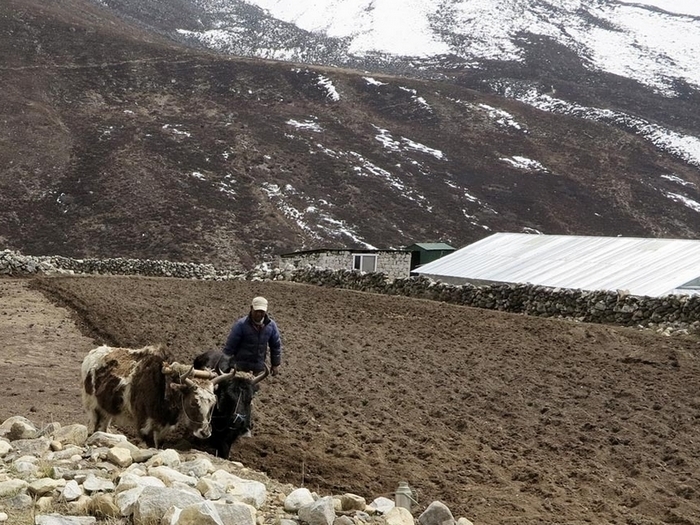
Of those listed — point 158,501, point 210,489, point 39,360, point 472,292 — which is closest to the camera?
point 158,501

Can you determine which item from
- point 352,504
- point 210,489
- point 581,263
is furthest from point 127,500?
point 581,263

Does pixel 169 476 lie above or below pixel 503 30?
below

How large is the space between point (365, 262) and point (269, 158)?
2813cm

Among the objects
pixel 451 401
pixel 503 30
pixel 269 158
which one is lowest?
pixel 451 401

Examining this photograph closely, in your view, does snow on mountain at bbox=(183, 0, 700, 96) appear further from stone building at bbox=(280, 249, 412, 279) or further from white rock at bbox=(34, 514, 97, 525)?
white rock at bbox=(34, 514, 97, 525)

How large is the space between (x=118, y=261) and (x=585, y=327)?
25818 mm

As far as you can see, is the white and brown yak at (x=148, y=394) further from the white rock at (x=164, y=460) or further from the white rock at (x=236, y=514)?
the white rock at (x=236, y=514)

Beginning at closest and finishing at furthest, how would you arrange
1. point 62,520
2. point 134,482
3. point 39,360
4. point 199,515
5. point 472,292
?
1. point 199,515
2. point 62,520
3. point 134,482
4. point 39,360
5. point 472,292

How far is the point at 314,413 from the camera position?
1130 centimetres

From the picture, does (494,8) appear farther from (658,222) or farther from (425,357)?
(425,357)

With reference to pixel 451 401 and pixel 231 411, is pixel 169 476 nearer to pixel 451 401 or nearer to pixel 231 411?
pixel 231 411

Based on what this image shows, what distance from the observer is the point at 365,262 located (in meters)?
39.0

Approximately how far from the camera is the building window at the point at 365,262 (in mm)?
38750

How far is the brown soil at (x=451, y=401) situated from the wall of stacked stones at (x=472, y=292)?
1281mm
